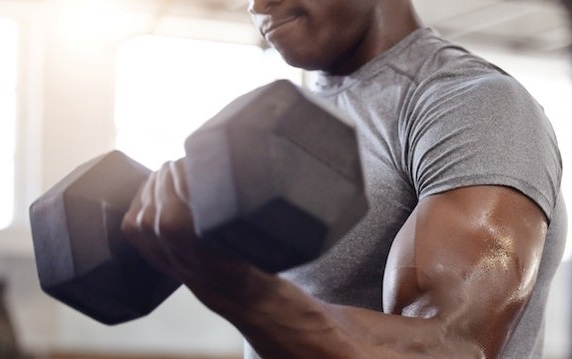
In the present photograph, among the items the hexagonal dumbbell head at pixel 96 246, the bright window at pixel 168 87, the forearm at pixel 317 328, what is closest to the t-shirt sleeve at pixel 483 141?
the forearm at pixel 317 328

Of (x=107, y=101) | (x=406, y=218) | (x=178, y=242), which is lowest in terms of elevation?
(x=107, y=101)

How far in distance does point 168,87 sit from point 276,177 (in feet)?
15.5

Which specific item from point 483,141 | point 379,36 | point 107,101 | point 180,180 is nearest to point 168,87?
point 107,101

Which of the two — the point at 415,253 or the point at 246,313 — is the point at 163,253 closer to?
the point at 246,313

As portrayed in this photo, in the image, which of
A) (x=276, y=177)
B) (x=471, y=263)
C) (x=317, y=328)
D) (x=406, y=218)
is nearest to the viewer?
(x=276, y=177)

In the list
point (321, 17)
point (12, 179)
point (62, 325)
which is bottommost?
point (62, 325)

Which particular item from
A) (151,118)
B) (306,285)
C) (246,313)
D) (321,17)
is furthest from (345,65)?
(151,118)

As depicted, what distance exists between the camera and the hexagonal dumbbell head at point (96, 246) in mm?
796

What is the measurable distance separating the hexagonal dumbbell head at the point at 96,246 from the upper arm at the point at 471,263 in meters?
0.22

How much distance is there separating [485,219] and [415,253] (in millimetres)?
72

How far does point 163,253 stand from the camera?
71 centimetres

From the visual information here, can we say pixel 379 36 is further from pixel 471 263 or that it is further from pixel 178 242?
pixel 178 242

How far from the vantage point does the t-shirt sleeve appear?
92 cm

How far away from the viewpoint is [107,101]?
5246 mm
